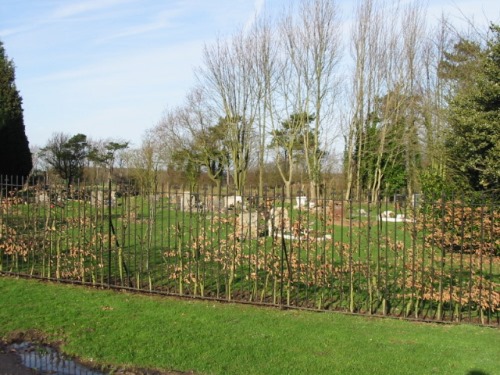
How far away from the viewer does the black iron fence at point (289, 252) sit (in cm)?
635

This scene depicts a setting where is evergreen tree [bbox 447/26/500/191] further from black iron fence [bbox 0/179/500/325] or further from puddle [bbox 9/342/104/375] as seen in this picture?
puddle [bbox 9/342/104/375]

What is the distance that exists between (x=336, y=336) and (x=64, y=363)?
10.00ft

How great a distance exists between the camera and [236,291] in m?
7.62

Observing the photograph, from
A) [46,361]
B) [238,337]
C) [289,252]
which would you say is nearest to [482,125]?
[289,252]

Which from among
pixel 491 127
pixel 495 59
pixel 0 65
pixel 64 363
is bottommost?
pixel 64 363

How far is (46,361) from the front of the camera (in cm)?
480

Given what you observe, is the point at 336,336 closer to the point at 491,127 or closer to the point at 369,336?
the point at 369,336

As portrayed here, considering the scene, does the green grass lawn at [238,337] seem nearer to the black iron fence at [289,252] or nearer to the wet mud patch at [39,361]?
the wet mud patch at [39,361]

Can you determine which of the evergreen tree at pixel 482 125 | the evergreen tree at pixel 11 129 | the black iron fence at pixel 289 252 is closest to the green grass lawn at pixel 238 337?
the black iron fence at pixel 289 252

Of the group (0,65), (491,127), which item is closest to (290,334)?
(491,127)

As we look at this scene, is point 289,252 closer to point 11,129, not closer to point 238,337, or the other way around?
point 238,337

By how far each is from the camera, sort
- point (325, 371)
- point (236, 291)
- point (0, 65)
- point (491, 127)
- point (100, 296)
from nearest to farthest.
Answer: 1. point (325, 371)
2. point (100, 296)
3. point (236, 291)
4. point (491, 127)
5. point (0, 65)

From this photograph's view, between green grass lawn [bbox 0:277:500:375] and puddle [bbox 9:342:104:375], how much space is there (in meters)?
0.14

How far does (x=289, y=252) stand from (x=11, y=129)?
21.8 meters
